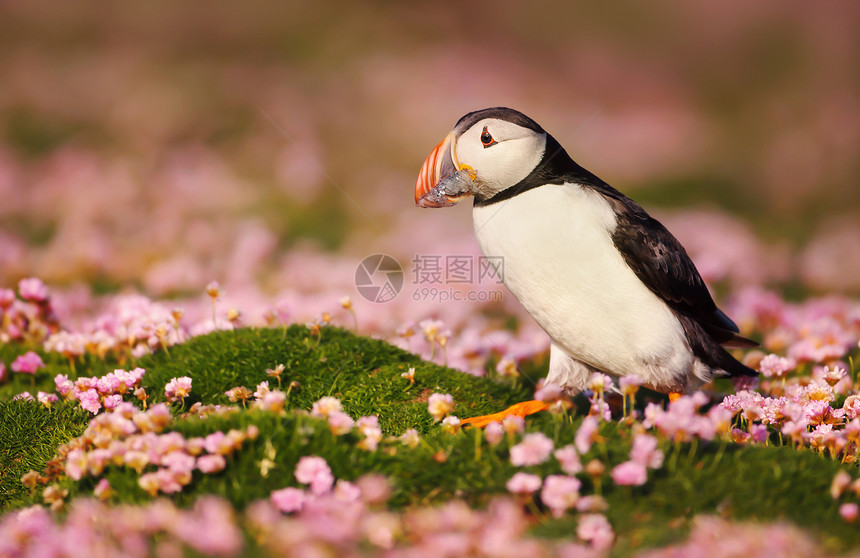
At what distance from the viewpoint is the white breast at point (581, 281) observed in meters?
4.46

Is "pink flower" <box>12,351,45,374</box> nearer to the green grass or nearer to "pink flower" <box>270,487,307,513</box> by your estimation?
the green grass

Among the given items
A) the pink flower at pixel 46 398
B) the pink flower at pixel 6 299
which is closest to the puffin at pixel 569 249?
the pink flower at pixel 46 398

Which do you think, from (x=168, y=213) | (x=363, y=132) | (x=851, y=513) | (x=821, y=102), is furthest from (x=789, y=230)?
(x=851, y=513)

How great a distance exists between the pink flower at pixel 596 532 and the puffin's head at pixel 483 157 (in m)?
2.27

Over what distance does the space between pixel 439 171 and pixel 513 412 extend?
1530 millimetres

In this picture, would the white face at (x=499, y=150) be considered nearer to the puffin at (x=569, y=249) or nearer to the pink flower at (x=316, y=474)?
the puffin at (x=569, y=249)

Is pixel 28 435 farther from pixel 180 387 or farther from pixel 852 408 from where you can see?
pixel 852 408

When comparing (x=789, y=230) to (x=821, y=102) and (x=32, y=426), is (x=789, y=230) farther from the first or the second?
(x=32, y=426)

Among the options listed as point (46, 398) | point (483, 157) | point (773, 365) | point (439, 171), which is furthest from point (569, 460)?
point (46, 398)

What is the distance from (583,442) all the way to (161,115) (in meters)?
16.8

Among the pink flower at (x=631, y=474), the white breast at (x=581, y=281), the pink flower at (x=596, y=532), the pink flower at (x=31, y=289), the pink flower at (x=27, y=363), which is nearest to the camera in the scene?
Answer: the pink flower at (x=596, y=532)

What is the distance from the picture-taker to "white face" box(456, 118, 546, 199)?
4.58 m

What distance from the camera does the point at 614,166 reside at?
16594 millimetres

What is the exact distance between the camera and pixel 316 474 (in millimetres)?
3232
